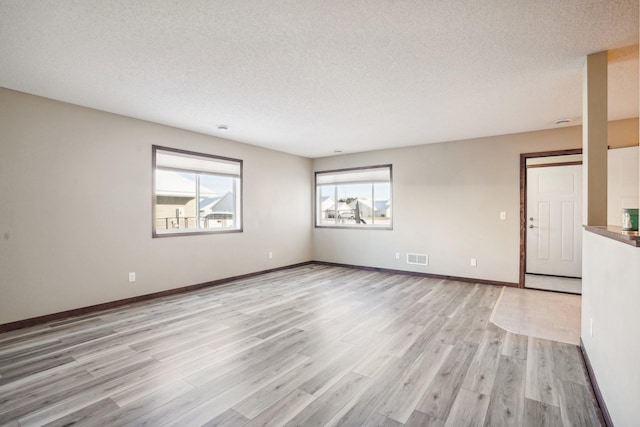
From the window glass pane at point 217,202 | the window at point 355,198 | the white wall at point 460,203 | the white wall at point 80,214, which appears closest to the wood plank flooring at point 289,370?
the white wall at point 80,214

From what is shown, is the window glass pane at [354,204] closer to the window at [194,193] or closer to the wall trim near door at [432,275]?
the wall trim near door at [432,275]

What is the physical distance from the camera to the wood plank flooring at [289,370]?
1.85m

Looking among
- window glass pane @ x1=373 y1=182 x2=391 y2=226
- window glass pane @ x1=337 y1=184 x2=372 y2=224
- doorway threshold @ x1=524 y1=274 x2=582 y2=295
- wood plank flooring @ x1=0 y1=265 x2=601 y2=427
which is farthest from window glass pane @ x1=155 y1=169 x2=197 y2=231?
doorway threshold @ x1=524 y1=274 x2=582 y2=295

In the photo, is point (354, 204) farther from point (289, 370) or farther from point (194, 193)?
point (289, 370)

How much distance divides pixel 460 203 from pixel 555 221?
1977 mm

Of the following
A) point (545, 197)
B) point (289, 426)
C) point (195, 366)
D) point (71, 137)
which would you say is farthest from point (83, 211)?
point (545, 197)

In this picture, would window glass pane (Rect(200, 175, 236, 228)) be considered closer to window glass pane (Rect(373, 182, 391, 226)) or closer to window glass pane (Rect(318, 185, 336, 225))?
window glass pane (Rect(318, 185, 336, 225))

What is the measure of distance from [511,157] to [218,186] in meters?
4.96

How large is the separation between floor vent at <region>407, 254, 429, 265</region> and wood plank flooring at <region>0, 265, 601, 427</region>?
186 centimetres

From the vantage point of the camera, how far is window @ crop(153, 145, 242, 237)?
4.57 metres

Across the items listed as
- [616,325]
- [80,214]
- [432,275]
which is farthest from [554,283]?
[80,214]

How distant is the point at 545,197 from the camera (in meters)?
5.82

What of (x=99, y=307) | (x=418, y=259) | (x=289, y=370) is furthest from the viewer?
(x=418, y=259)

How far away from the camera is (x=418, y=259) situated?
19.2 ft
